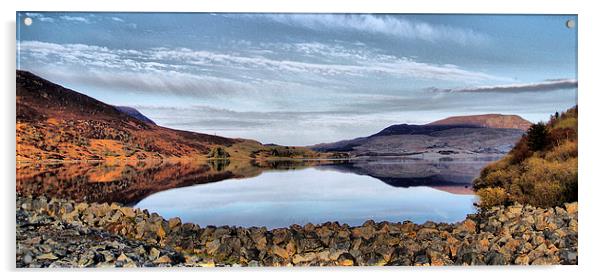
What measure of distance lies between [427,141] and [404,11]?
102cm

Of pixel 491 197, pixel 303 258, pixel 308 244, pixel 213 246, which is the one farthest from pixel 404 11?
pixel 213 246

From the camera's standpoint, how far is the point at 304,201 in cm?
521

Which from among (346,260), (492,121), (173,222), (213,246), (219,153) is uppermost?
(492,121)

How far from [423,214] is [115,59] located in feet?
8.49

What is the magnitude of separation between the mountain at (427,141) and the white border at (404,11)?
0.60 metres

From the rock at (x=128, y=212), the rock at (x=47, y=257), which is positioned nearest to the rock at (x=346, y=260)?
the rock at (x=128, y=212)

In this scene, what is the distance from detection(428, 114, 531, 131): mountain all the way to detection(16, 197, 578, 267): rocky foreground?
2.41 ft

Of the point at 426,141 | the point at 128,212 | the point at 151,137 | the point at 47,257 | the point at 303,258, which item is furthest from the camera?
the point at 426,141

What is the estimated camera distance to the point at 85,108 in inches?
202

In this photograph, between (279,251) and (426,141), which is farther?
(426,141)

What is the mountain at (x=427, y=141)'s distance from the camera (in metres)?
5.31

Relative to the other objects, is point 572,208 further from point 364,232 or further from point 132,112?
point 132,112
